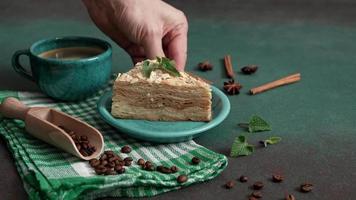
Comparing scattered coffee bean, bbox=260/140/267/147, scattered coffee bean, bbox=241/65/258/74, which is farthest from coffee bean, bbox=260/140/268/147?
scattered coffee bean, bbox=241/65/258/74

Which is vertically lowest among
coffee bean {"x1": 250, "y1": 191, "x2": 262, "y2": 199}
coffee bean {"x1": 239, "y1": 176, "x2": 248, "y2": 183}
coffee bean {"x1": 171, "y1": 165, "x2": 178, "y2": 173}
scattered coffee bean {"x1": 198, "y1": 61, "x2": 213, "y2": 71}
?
coffee bean {"x1": 250, "y1": 191, "x2": 262, "y2": 199}

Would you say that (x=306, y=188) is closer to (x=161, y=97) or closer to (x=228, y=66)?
(x=161, y=97)

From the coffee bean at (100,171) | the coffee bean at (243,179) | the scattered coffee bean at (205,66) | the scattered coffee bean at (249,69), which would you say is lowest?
the coffee bean at (243,179)

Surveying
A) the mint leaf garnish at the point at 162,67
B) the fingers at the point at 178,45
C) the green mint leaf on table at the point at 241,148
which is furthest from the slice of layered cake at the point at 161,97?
the fingers at the point at 178,45

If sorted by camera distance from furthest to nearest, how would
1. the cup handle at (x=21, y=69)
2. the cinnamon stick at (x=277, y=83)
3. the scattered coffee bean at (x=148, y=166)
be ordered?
the cinnamon stick at (x=277, y=83) < the cup handle at (x=21, y=69) < the scattered coffee bean at (x=148, y=166)

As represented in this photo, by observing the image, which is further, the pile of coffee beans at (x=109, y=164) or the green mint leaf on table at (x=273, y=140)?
the green mint leaf on table at (x=273, y=140)

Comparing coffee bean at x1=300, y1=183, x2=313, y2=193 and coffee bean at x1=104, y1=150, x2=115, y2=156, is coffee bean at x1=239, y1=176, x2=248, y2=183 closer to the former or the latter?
coffee bean at x1=300, y1=183, x2=313, y2=193

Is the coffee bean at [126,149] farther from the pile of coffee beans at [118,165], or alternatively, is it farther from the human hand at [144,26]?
the human hand at [144,26]
